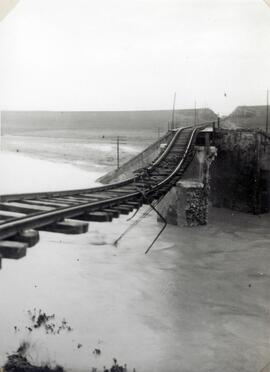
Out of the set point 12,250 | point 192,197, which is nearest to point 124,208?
point 12,250

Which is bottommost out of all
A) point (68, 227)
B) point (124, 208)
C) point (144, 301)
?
point (144, 301)

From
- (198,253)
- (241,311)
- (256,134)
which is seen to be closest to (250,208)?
(256,134)

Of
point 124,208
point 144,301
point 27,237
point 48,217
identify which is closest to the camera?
point 27,237

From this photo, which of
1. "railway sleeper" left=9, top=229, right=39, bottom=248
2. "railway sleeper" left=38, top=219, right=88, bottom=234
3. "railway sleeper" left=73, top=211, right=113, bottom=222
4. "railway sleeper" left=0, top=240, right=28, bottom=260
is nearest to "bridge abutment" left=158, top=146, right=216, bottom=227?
"railway sleeper" left=73, top=211, right=113, bottom=222

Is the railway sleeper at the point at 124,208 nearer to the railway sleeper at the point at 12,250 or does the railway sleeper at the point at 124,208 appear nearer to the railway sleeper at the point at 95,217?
the railway sleeper at the point at 95,217

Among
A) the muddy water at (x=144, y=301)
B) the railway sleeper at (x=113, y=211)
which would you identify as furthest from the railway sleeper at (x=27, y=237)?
the muddy water at (x=144, y=301)

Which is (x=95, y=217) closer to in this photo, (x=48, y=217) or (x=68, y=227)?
(x=68, y=227)

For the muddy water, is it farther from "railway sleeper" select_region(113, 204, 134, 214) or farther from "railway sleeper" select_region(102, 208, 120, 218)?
"railway sleeper" select_region(102, 208, 120, 218)

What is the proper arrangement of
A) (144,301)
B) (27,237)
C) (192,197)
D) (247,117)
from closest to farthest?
(27,237)
(144,301)
(192,197)
(247,117)

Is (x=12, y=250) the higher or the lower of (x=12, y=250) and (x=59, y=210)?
the lower

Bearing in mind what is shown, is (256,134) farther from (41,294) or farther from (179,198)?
(41,294)
